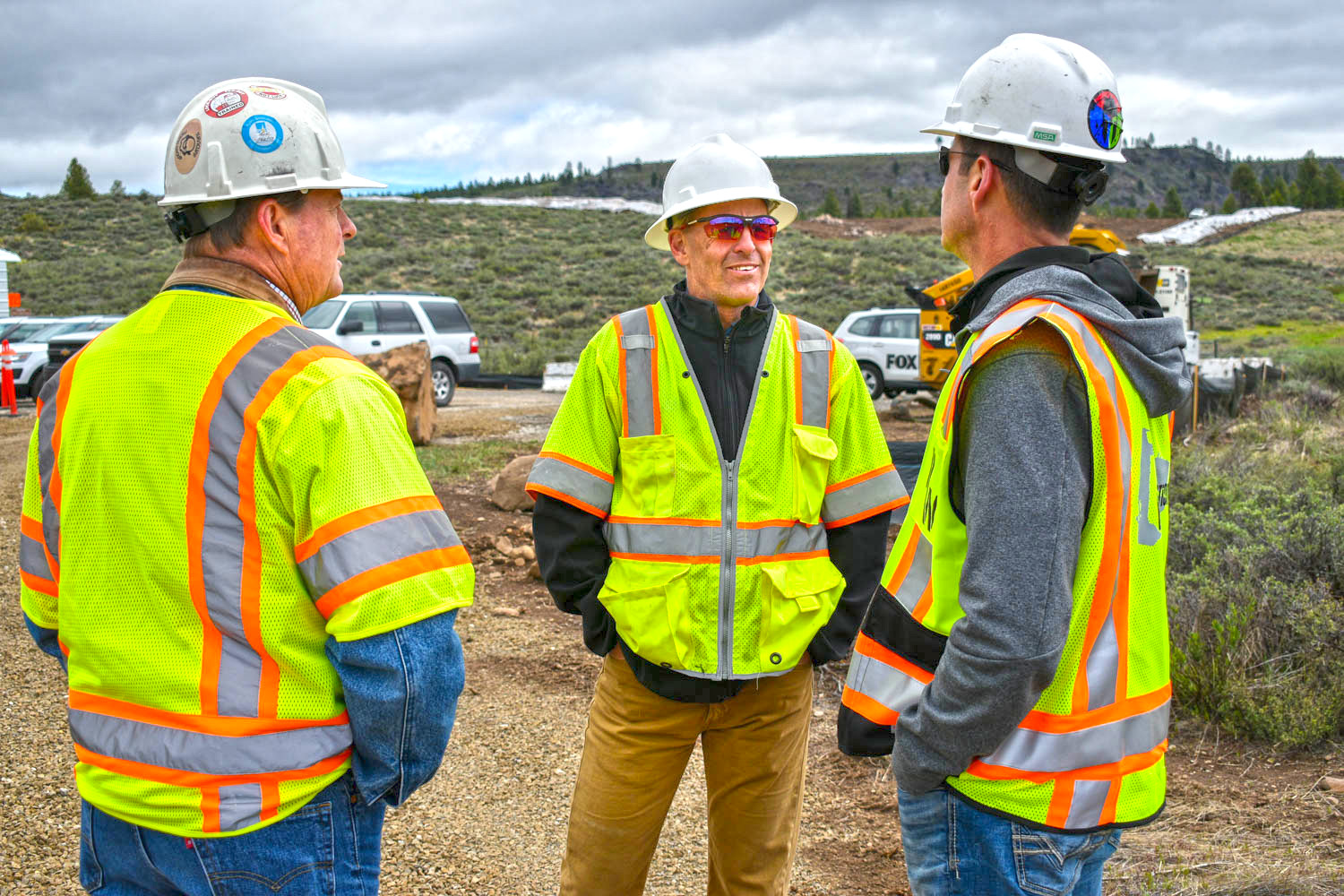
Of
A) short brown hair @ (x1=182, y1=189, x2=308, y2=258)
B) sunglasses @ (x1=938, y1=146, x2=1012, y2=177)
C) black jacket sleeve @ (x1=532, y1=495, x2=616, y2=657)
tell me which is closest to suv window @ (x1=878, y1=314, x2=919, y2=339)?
black jacket sleeve @ (x1=532, y1=495, x2=616, y2=657)

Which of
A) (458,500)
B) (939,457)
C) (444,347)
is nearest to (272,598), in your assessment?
(939,457)

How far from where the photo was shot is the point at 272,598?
1.69 metres

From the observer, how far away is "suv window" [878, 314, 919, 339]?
17.7 meters

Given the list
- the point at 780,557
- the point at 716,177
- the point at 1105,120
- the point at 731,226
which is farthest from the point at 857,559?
the point at 1105,120

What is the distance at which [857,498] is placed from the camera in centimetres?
281

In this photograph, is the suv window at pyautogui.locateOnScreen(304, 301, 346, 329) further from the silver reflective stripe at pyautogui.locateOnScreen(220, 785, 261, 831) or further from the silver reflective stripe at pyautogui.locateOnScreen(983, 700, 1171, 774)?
the silver reflective stripe at pyautogui.locateOnScreen(983, 700, 1171, 774)

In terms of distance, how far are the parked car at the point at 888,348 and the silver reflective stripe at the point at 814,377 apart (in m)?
14.9

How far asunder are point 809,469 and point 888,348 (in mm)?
15344

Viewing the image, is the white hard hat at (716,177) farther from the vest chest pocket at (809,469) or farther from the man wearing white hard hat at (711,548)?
the vest chest pocket at (809,469)

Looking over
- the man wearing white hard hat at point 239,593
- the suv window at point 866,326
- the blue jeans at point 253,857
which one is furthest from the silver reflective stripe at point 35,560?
the suv window at point 866,326


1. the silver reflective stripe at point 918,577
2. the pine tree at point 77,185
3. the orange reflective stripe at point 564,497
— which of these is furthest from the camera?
the pine tree at point 77,185

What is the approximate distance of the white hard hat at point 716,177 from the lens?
2895mm

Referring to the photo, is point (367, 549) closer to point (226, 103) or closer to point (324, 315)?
point (226, 103)

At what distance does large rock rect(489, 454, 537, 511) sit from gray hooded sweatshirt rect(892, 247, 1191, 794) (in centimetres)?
699
